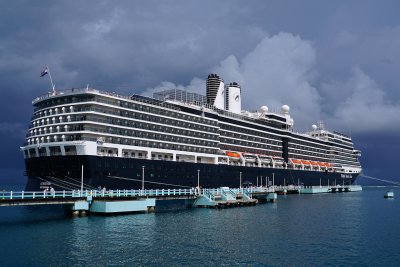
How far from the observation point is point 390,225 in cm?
5719

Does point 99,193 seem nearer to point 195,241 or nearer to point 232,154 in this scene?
point 195,241

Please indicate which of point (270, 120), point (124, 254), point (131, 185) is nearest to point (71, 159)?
point (131, 185)

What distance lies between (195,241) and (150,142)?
46154 millimetres

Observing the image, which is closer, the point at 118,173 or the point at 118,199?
the point at 118,199

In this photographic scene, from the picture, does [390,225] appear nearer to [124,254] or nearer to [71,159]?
[124,254]

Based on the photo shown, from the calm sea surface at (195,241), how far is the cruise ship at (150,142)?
1443 cm

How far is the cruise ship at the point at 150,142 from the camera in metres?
74.2

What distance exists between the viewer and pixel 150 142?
86375mm

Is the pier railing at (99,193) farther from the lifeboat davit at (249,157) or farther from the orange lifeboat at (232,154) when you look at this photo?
the lifeboat davit at (249,157)

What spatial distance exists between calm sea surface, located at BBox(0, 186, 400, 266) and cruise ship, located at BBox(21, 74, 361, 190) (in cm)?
1443

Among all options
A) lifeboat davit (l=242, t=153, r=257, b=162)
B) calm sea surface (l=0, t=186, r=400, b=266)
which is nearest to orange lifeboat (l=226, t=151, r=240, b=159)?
lifeboat davit (l=242, t=153, r=257, b=162)

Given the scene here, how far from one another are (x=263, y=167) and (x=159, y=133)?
49874mm

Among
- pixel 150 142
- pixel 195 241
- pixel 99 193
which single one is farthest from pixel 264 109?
pixel 195 241

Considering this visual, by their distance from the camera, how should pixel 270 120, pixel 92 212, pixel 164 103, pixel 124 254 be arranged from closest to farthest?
1. pixel 124 254
2. pixel 92 212
3. pixel 164 103
4. pixel 270 120
